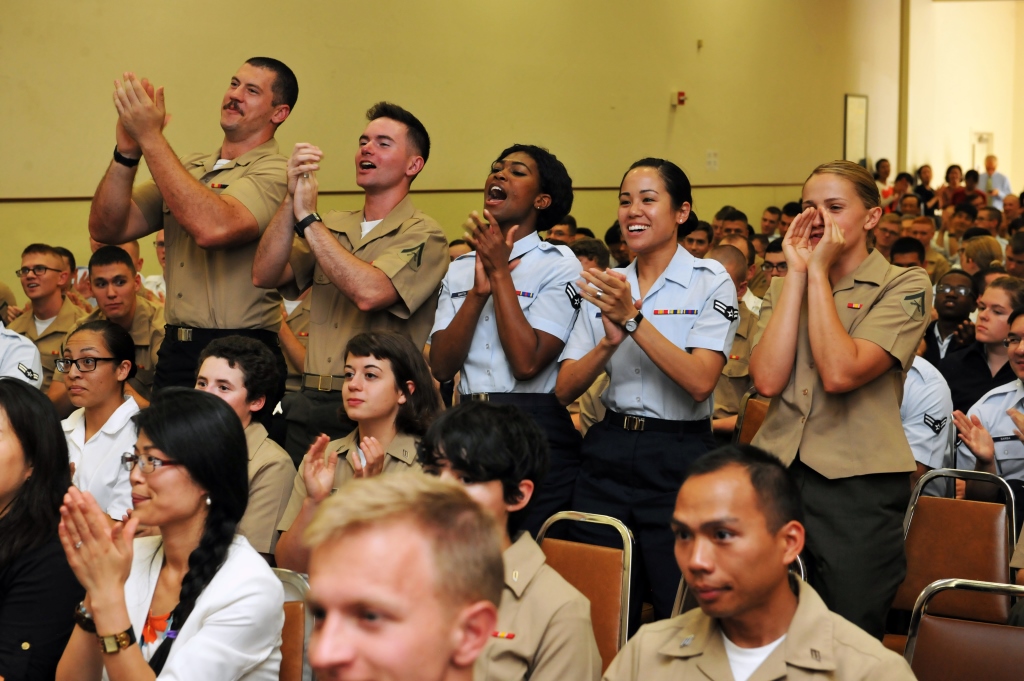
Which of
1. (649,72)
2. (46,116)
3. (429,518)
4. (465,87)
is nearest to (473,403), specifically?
(429,518)

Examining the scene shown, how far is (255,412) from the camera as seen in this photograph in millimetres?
3363

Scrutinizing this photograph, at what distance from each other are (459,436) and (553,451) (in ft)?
2.86

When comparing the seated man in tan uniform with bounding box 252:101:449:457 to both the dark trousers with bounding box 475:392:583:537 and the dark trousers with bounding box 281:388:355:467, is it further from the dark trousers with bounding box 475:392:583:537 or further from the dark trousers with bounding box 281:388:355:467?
the dark trousers with bounding box 475:392:583:537

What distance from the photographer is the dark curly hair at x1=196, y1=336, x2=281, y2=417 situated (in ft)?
10.6

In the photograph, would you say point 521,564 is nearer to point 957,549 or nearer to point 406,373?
point 406,373

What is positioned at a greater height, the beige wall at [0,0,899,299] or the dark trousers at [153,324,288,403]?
A: the beige wall at [0,0,899,299]

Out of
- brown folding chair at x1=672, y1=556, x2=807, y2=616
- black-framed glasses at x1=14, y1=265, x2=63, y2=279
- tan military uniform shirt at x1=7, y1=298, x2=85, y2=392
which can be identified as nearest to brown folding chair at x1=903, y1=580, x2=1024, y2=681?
brown folding chair at x1=672, y1=556, x2=807, y2=616

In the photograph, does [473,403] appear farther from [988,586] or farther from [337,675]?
[337,675]

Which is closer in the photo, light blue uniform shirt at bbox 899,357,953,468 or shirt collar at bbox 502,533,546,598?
shirt collar at bbox 502,533,546,598

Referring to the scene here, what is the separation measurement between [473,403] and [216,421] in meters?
0.57

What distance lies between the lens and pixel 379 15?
7500 mm

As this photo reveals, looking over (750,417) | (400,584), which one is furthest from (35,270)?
(400,584)

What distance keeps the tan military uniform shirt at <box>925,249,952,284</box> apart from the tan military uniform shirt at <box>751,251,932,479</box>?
4953mm

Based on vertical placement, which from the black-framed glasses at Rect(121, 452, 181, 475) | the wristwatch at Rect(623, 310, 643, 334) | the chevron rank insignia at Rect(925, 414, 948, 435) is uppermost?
the wristwatch at Rect(623, 310, 643, 334)
